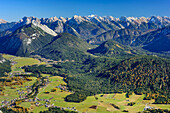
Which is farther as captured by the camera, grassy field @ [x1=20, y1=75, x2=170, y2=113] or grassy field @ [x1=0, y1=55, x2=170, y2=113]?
grassy field @ [x1=0, y1=55, x2=170, y2=113]

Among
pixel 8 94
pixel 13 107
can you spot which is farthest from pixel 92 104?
pixel 8 94

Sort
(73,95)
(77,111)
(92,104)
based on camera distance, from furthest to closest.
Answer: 1. (73,95)
2. (92,104)
3. (77,111)

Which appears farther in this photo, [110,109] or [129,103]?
[129,103]

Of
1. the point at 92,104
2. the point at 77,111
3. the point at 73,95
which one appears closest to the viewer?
the point at 77,111

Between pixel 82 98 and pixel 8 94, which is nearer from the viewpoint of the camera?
pixel 82 98

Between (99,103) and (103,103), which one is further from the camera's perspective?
(103,103)

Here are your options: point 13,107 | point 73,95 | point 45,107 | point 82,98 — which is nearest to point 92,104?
point 82,98

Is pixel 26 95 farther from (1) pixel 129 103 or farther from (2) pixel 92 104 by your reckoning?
(1) pixel 129 103

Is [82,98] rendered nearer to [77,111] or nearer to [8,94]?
[77,111]

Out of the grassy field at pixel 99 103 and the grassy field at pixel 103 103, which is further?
the grassy field at pixel 99 103
